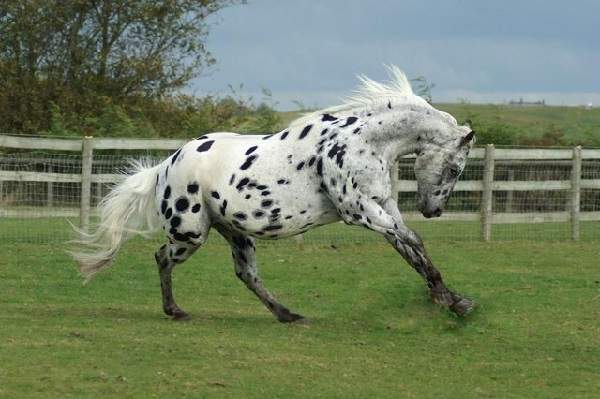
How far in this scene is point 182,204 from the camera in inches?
429

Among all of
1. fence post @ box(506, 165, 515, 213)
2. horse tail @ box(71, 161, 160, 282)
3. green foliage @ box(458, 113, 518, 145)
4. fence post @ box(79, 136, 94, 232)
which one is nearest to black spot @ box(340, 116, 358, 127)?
horse tail @ box(71, 161, 160, 282)

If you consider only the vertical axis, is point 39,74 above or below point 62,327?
above

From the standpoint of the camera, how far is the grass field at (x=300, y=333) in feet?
26.8

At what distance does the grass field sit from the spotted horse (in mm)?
555

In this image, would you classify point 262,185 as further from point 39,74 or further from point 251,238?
point 39,74

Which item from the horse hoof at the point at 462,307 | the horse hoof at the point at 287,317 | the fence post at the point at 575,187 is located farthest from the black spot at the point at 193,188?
the fence post at the point at 575,187

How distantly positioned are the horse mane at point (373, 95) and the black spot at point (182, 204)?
111 centimetres

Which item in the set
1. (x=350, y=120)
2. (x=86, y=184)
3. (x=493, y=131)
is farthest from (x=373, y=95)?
(x=493, y=131)

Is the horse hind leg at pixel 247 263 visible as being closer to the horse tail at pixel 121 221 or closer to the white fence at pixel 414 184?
the horse tail at pixel 121 221

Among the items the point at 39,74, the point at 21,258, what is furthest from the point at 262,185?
the point at 39,74

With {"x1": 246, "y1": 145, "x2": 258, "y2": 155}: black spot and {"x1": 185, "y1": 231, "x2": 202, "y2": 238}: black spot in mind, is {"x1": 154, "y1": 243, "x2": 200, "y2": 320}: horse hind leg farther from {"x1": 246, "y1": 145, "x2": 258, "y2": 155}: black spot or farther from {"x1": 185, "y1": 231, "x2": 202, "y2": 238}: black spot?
{"x1": 246, "y1": 145, "x2": 258, "y2": 155}: black spot

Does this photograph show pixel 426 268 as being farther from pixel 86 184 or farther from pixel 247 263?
pixel 86 184

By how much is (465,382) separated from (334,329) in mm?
2304

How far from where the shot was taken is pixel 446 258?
1662 centimetres
